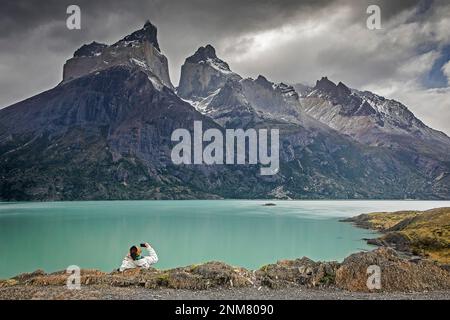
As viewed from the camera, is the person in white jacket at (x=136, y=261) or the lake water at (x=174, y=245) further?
the lake water at (x=174, y=245)

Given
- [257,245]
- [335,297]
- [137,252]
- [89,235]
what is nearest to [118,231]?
[89,235]

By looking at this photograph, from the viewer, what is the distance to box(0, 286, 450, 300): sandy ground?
20.0 metres

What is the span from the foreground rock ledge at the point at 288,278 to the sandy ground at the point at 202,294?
43.6 inches

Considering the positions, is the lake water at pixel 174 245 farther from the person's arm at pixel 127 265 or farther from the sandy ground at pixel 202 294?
the sandy ground at pixel 202 294

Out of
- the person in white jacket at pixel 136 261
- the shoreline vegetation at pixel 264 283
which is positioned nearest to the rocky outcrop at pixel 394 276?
the shoreline vegetation at pixel 264 283

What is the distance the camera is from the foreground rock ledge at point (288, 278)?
24906 mm

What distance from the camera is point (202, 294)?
22984 millimetres

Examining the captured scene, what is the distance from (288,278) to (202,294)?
7.44 meters

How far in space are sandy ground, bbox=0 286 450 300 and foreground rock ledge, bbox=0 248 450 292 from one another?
111 cm

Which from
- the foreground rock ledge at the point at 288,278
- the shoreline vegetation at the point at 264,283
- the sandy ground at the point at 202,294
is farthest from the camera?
the foreground rock ledge at the point at 288,278

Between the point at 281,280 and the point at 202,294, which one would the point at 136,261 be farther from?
the point at 281,280
